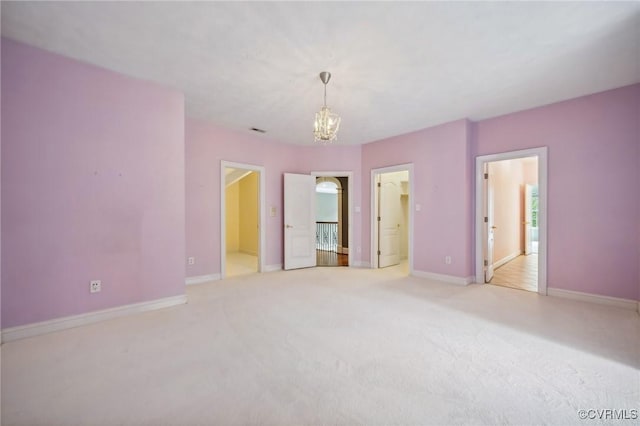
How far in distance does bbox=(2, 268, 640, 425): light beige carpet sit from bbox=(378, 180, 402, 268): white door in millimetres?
2436

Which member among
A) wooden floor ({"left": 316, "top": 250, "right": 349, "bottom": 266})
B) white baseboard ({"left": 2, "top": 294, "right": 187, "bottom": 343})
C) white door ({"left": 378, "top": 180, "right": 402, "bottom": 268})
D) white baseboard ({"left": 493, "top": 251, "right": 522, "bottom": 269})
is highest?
white door ({"left": 378, "top": 180, "right": 402, "bottom": 268})

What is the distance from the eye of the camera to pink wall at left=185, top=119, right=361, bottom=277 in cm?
445

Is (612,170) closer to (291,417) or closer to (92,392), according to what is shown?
(291,417)

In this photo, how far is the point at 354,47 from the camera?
2.45 metres

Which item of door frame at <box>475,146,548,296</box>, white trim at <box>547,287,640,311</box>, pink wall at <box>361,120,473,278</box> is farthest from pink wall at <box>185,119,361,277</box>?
white trim at <box>547,287,640,311</box>

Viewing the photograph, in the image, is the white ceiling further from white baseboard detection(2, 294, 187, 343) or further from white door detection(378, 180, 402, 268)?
white baseboard detection(2, 294, 187, 343)

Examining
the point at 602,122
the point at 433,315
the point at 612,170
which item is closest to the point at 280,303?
the point at 433,315

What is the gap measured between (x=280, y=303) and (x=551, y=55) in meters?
3.98

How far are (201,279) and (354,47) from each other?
4.09 metres

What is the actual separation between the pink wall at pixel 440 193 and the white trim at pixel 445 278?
0.17 feet

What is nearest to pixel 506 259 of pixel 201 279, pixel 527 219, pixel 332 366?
pixel 527 219

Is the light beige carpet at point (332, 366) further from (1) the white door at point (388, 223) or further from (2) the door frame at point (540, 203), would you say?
(1) the white door at point (388, 223)

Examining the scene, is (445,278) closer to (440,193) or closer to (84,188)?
(440,193)

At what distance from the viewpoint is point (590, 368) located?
201 centimetres
